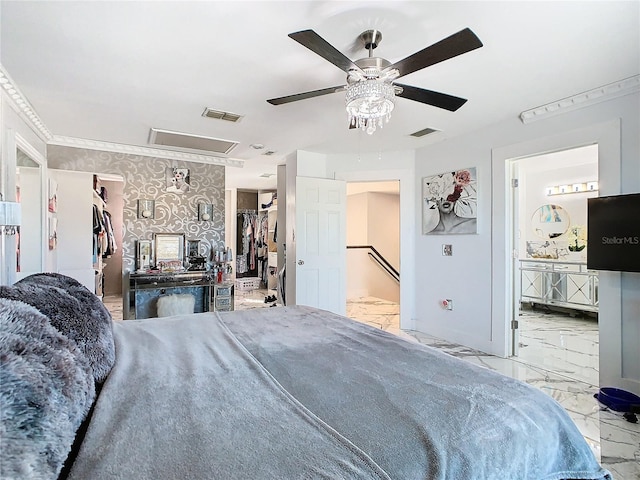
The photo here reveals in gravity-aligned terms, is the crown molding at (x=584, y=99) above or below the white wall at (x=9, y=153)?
above

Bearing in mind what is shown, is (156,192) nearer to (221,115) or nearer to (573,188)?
(221,115)

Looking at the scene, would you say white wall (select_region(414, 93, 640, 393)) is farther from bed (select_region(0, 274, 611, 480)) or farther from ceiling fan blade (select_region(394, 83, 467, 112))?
bed (select_region(0, 274, 611, 480))

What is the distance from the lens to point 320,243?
429 centimetres

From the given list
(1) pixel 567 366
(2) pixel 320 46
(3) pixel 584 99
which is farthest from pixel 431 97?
(1) pixel 567 366

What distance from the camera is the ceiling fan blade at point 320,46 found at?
1426mm

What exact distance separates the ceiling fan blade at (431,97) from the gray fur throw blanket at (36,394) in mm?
1976

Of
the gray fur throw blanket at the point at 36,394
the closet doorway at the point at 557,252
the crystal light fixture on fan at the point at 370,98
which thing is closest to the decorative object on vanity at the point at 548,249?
the closet doorway at the point at 557,252

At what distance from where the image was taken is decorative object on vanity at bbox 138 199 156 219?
4211 millimetres

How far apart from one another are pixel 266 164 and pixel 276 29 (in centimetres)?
331

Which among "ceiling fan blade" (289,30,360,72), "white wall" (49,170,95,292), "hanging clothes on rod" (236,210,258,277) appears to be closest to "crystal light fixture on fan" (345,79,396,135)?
"ceiling fan blade" (289,30,360,72)

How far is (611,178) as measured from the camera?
2.57 m

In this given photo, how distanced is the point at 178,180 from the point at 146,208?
54 centimetres

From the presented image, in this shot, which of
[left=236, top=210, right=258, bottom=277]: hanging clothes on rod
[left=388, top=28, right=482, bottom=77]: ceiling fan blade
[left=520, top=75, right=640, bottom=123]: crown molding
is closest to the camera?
[left=388, top=28, right=482, bottom=77]: ceiling fan blade

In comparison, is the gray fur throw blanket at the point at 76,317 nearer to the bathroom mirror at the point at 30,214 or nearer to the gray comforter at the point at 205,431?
the gray comforter at the point at 205,431
